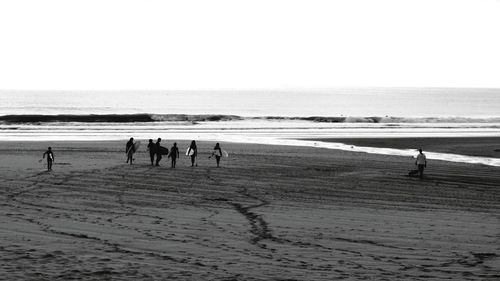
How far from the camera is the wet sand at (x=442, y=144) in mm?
38312

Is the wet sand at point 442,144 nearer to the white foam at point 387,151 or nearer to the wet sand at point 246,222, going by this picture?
Answer: the white foam at point 387,151

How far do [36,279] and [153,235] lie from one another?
380 cm

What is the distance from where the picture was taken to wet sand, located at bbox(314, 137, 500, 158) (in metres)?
38.3

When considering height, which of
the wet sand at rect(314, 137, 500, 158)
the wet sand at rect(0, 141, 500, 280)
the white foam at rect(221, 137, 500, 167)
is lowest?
the wet sand at rect(0, 141, 500, 280)

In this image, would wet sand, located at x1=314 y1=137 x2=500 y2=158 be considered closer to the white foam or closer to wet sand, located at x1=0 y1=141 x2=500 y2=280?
the white foam

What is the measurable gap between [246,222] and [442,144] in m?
31.2

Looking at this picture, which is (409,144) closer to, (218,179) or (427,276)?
(218,179)

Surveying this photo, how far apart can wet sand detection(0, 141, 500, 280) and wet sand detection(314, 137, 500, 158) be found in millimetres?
10052

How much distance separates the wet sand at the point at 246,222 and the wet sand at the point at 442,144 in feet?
33.0

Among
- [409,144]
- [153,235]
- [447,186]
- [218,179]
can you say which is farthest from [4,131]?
[153,235]

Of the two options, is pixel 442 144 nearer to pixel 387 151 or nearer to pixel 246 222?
pixel 387 151

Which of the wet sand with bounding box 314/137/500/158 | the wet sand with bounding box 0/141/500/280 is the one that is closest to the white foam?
the wet sand with bounding box 314/137/500/158

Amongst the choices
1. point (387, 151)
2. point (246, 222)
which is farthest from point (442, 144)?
point (246, 222)

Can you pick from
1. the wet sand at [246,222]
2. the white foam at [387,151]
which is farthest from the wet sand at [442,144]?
the wet sand at [246,222]
